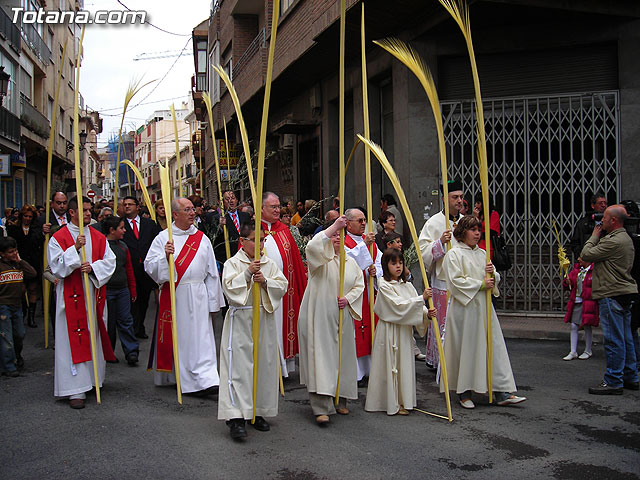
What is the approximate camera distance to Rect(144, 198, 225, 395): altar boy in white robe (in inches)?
264

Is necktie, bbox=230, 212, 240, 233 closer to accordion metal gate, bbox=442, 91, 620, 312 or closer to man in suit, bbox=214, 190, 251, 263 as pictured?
man in suit, bbox=214, 190, 251, 263

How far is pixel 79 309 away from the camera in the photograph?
6.65m

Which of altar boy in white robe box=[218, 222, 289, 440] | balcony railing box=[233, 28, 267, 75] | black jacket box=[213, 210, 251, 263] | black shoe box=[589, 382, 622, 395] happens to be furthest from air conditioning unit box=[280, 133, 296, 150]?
altar boy in white robe box=[218, 222, 289, 440]

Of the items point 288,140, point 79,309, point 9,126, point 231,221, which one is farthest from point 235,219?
point 9,126

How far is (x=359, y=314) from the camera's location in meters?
6.08

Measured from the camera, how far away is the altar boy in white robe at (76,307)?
6.39 meters

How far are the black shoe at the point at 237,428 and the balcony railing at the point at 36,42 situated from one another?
24.1m

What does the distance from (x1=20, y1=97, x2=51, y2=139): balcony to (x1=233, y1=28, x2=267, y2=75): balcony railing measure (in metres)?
8.15

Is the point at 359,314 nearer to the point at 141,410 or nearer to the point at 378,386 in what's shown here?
the point at 378,386

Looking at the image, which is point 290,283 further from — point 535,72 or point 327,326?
point 535,72

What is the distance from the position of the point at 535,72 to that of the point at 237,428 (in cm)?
830

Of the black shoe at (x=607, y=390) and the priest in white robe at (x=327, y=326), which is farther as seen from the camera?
the black shoe at (x=607, y=390)

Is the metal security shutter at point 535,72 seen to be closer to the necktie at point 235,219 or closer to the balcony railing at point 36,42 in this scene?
the necktie at point 235,219

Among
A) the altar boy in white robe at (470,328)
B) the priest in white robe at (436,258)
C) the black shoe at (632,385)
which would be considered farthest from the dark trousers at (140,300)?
the black shoe at (632,385)
